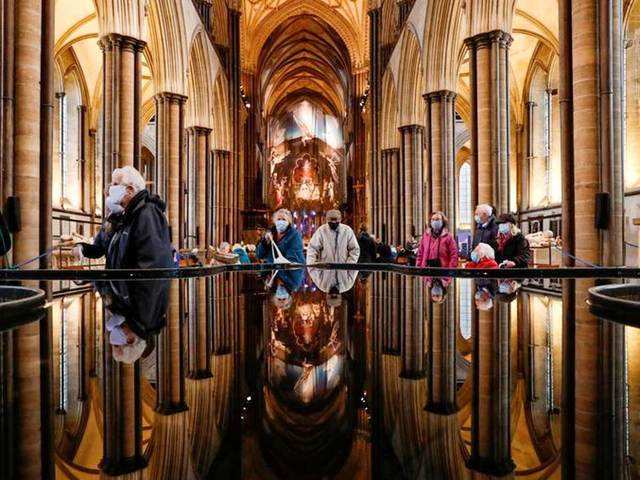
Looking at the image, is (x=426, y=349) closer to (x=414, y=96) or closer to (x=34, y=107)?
(x=34, y=107)

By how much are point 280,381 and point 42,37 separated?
8.45 m

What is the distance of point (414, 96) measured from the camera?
62.1ft

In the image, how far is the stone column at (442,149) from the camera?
1497 cm

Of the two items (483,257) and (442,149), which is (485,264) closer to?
(483,257)

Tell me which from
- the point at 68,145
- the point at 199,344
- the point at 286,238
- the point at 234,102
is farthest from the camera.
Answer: the point at 234,102

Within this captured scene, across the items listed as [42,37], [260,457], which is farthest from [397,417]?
[42,37]

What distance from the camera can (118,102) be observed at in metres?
11.0

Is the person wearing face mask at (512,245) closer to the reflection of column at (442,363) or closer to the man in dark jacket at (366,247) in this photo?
the man in dark jacket at (366,247)

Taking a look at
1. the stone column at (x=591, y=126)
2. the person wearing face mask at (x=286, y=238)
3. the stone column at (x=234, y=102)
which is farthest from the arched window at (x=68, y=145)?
the stone column at (x=591, y=126)

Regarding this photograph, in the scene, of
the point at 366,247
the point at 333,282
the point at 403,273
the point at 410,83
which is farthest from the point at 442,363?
the point at 410,83

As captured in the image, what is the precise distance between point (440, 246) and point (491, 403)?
6639 mm

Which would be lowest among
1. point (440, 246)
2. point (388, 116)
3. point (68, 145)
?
point (440, 246)

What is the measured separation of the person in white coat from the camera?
25.3 ft

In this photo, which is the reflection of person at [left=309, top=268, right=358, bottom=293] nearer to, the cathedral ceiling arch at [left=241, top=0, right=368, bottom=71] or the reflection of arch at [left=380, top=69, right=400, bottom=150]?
the reflection of arch at [left=380, top=69, right=400, bottom=150]
